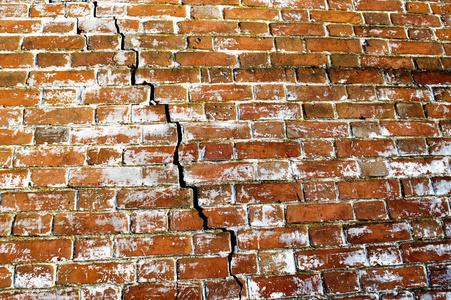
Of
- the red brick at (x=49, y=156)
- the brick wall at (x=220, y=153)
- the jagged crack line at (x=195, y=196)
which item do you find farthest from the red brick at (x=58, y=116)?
the jagged crack line at (x=195, y=196)

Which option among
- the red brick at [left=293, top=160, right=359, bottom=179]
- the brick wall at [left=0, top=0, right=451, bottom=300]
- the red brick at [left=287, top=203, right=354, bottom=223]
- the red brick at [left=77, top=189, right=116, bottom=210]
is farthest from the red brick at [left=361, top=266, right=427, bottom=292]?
the red brick at [left=77, top=189, right=116, bottom=210]

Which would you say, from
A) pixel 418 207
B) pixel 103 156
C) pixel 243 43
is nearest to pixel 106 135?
pixel 103 156

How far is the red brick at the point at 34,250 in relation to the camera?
3.50ft

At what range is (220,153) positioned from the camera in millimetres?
1197

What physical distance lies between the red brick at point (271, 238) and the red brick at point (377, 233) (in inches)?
7.8

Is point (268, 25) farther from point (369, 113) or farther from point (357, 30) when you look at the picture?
point (369, 113)

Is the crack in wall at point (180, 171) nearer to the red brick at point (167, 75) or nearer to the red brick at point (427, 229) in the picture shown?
the red brick at point (167, 75)

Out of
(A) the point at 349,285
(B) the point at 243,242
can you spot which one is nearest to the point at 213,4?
(B) the point at 243,242

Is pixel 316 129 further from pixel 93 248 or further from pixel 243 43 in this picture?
pixel 93 248

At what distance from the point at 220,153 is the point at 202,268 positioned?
1.51 feet

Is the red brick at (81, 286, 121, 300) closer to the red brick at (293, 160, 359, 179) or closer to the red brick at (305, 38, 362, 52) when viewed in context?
the red brick at (293, 160, 359, 179)

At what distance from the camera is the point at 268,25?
138 centimetres

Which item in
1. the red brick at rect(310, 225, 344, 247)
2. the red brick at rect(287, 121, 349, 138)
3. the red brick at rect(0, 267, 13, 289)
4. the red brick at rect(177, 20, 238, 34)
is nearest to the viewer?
the red brick at rect(0, 267, 13, 289)

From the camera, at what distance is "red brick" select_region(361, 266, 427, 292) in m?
1.11
